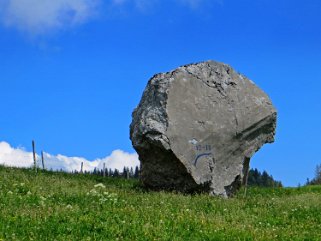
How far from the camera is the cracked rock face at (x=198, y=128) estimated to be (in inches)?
1045

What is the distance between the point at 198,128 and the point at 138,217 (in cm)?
1123

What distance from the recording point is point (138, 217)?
53.6 ft

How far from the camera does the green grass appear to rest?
14.1 m

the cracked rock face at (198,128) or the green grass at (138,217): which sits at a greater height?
the cracked rock face at (198,128)

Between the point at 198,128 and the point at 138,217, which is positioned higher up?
the point at 198,128

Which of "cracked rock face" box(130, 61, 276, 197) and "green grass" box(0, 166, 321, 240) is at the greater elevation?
"cracked rock face" box(130, 61, 276, 197)

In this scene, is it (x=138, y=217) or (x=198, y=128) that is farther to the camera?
(x=198, y=128)

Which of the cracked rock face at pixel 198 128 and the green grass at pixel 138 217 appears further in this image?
the cracked rock face at pixel 198 128

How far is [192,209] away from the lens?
2080cm

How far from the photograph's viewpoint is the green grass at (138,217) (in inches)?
557

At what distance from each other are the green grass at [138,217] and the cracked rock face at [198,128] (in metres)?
2.01

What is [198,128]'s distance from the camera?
1065 inches

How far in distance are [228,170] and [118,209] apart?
449 inches

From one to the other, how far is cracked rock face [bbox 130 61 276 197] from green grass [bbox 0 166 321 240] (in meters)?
2.01
